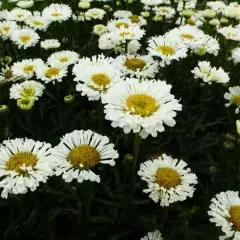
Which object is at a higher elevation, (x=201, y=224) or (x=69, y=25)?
(x=69, y=25)

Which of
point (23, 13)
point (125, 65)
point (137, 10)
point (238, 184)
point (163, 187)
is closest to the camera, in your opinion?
point (163, 187)

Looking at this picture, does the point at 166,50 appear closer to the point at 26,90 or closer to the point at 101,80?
the point at 101,80

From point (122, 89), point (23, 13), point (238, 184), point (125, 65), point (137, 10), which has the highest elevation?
point (137, 10)

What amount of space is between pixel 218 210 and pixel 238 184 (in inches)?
18.1

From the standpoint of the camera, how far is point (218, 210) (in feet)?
5.68

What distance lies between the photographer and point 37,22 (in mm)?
3531

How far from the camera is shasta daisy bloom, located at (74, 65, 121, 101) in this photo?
2.17 m

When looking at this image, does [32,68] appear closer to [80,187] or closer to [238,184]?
[80,187]

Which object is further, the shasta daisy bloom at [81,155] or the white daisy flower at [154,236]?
the white daisy flower at [154,236]

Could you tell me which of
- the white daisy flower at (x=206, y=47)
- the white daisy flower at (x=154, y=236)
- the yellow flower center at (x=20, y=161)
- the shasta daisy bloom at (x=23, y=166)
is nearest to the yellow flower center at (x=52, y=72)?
the shasta daisy bloom at (x=23, y=166)

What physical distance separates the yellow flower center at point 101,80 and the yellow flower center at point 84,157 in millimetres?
494

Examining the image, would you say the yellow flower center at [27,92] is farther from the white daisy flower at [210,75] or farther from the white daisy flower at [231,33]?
the white daisy flower at [231,33]

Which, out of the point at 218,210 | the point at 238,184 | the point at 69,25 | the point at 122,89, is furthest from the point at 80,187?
the point at 69,25

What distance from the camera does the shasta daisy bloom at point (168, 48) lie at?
8.75 feet
